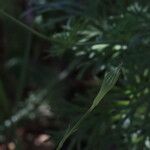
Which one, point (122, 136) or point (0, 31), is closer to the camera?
point (122, 136)

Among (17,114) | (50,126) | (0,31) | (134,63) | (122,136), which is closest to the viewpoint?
(134,63)

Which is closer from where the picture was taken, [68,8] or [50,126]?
[68,8]

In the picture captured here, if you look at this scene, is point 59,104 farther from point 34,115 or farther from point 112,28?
point 34,115

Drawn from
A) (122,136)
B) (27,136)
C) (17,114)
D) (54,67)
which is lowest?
(27,136)

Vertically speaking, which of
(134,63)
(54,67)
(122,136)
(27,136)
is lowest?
(27,136)

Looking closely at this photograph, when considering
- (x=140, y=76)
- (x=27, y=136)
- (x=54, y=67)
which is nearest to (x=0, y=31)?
(x=54, y=67)

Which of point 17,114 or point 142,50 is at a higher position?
point 142,50

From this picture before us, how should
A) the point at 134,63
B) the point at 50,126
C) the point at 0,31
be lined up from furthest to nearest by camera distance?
the point at 0,31 → the point at 50,126 → the point at 134,63

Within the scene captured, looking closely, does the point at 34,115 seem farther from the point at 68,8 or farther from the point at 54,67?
the point at 68,8

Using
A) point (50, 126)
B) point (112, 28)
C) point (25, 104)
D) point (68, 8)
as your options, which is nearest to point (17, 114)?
point (25, 104)
